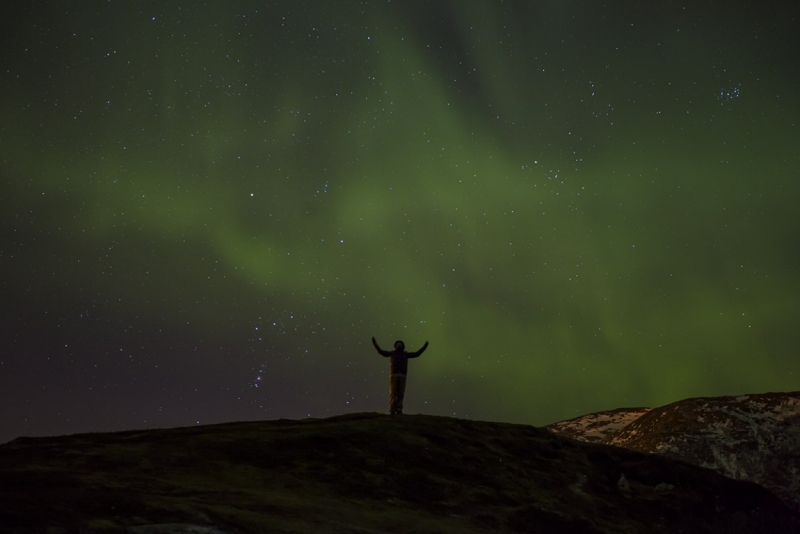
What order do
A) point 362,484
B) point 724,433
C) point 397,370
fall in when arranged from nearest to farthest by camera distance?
point 362,484
point 397,370
point 724,433

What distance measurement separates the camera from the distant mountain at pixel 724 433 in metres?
63.5

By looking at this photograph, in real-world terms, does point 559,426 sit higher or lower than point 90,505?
higher

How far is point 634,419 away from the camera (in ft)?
257

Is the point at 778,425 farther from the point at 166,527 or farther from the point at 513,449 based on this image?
the point at 166,527

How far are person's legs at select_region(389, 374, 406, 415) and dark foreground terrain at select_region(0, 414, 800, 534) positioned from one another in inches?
42.7

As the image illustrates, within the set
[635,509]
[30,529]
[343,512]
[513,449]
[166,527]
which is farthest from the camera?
[513,449]

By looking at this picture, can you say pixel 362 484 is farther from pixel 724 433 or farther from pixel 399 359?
pixel 724 433

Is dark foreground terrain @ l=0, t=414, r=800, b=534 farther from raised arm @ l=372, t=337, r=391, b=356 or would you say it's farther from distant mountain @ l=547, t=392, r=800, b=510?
distant mountain @ l=547, t=392, r=800, b=510

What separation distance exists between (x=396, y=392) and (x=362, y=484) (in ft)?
24.4

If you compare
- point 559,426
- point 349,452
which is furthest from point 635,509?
point 559,426

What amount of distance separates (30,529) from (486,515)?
1109 cm

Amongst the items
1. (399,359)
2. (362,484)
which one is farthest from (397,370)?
(362,484)

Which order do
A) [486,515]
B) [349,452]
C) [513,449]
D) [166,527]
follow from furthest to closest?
[513,449]
[349,452]
[486,515]
[166,527]

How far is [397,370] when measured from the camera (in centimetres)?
2345
